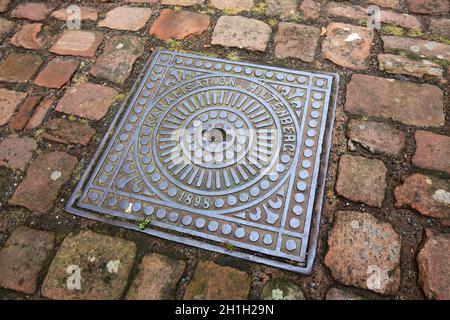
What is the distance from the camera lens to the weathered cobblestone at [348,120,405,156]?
179 cm

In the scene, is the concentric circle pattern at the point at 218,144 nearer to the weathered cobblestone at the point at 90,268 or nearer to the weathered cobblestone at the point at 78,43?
the weathered cobblestone at the point at 90,268

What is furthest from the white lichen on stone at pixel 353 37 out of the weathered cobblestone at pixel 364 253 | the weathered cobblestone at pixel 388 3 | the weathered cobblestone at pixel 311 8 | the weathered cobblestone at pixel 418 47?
the weathered cobblestone at pixel 364 253

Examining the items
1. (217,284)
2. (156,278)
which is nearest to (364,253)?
(217,284)

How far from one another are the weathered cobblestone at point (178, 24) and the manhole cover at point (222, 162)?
39 cm

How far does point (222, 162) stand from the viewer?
178cm

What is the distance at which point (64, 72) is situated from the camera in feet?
7.37

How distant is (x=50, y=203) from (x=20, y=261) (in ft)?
0.98

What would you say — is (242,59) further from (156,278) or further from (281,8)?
(156,278)

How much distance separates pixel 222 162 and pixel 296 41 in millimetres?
1028

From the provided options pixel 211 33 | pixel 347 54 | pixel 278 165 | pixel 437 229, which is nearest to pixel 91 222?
pixel 278 165

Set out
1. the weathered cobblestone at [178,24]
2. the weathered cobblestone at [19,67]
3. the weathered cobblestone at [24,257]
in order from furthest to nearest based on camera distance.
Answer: the weathered cobblestone at [178,24], the weathered cobblestone at [19,67], the weathered cobblestone at [24,257]

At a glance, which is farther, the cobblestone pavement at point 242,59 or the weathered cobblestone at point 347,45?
the weathered cobblestone at point 347,45

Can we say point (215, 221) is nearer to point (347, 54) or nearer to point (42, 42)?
point (347, 54)

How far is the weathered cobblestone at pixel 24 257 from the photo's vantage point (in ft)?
5.04
